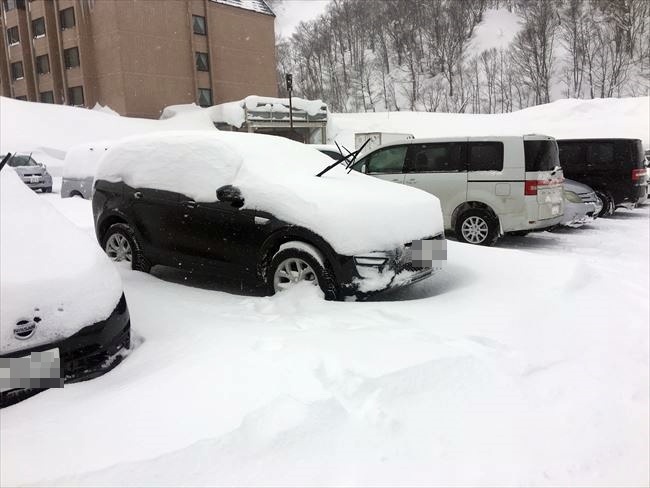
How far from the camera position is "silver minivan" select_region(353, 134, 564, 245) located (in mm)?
8031

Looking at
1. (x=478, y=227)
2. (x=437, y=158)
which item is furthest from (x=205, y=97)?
(x=478, y=227)

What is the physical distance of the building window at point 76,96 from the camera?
3578cm

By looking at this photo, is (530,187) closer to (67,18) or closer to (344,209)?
(344,209)

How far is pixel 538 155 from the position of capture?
8047mm

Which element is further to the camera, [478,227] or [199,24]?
[199,24]

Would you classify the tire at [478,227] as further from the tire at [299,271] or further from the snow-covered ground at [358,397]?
the tire at [299,271]

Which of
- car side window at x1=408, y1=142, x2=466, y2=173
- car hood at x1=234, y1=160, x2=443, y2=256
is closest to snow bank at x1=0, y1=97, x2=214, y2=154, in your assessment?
car side window at x1=408, y1=142, x2=466, y2=173

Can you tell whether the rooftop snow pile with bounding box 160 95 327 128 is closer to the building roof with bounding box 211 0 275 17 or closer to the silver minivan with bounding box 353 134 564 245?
the building roof with bounding box 211 0 275 17

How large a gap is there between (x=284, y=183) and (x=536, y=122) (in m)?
32.9

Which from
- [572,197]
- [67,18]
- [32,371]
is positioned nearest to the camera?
[32,371]

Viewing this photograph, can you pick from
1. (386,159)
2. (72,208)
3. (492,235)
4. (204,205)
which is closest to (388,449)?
(204,205)

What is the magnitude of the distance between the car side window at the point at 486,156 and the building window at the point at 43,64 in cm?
3796

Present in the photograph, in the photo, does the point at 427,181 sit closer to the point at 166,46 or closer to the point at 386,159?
the point at 386,159

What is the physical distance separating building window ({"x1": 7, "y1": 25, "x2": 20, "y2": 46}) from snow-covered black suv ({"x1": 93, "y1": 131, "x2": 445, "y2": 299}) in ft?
135
